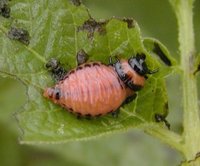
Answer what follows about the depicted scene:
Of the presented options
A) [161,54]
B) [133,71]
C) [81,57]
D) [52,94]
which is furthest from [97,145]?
[52,94]

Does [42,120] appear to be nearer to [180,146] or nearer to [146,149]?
[180,146]

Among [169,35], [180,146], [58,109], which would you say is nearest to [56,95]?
[58,109]

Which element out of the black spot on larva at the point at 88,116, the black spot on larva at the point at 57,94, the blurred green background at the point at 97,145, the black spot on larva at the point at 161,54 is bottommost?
the blurred green background at the point at 97,145

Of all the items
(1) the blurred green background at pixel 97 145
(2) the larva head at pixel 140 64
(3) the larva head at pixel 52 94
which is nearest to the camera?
(3) the larva head at pixel 52 94

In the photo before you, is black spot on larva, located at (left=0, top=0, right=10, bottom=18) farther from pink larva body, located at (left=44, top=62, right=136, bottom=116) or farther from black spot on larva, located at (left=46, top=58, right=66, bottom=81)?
pink larva body, located at (left=44, top=62, right=136, bottom=116)

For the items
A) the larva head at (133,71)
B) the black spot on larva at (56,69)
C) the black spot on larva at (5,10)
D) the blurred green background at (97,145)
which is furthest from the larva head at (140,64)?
the blurred green background at (97,145)

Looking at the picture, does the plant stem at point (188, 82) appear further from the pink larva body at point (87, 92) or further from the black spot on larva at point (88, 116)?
the black spot on larva at point (88, 116)

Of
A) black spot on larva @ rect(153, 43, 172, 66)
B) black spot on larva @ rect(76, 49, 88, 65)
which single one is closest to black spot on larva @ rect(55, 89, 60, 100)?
black spot on larva @ rect(76, 49, 88, 65)
